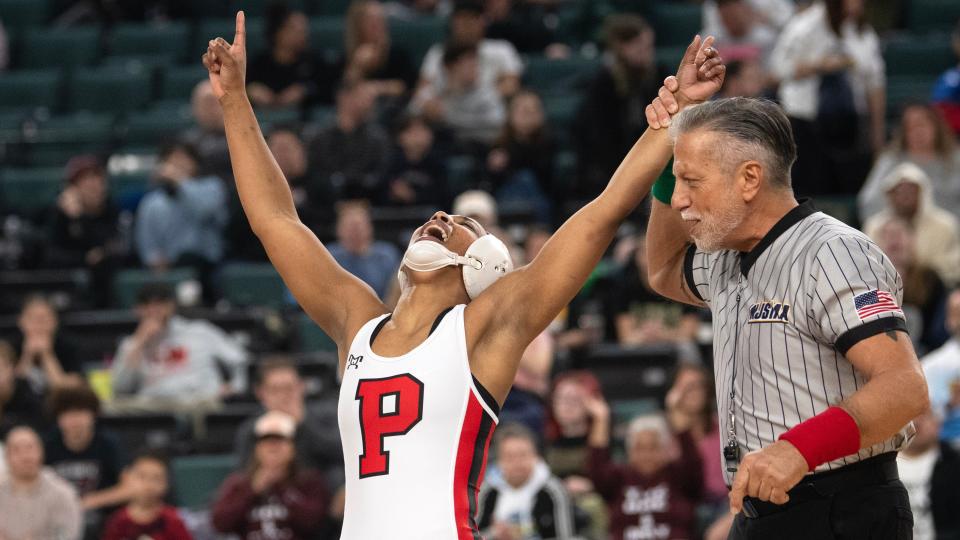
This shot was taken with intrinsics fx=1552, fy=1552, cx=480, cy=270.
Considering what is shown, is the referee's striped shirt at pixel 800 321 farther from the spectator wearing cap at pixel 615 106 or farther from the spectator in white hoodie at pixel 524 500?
the spectator wearing cap at pixel 615 106

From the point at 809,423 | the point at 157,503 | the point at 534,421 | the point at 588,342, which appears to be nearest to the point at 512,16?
the point at 588,342

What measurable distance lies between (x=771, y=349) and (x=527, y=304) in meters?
0.73

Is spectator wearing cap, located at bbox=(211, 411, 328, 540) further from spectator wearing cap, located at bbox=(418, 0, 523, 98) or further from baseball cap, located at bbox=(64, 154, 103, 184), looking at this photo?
spectator wearing cap, located at bbox=(418, 0, 523, 98)

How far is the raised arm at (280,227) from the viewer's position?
459cm

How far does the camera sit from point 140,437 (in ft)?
33.3

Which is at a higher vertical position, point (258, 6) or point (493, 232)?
point (258, 6)

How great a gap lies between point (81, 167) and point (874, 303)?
9.40 meters

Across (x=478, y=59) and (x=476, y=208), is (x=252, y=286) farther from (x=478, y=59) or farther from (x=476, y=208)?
(x=478, y=59)

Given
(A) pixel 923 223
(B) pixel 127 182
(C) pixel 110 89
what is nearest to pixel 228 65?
(A) pixel 923 223

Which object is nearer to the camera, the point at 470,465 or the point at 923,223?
the point at 470,465

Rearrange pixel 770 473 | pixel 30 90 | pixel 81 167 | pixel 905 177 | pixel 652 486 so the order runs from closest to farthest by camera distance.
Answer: pixel 770 473 → pixel 652 486 → pixel 905 177 → pixel 81 167 → pixel 30 90

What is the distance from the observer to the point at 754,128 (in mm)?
3900

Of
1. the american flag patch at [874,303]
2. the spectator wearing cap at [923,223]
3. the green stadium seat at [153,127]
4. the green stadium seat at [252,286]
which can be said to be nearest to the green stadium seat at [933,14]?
the spectator wearing cap at [923,223]

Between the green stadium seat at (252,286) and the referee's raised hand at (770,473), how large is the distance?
8.31m
